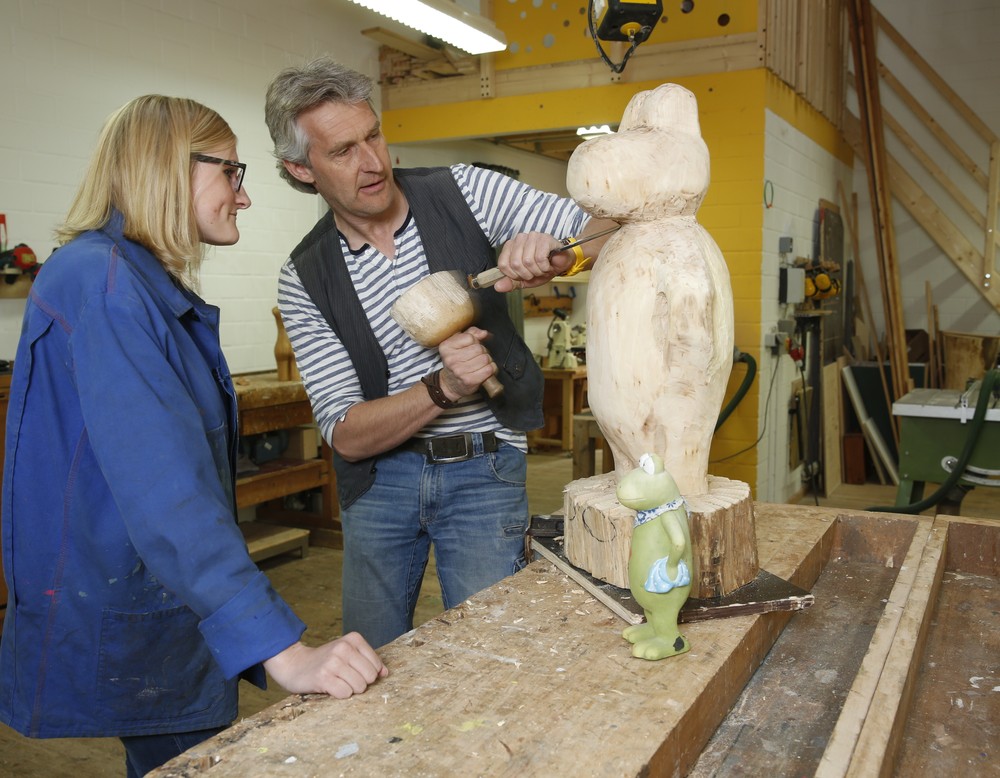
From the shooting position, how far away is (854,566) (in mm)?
1786

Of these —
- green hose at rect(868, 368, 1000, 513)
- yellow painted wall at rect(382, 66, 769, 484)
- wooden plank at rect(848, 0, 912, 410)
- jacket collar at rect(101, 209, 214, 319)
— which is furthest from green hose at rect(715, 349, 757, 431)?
jacket collar at rect(101, 209, 214, 319)

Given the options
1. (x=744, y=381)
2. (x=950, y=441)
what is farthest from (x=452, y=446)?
(x=744, y=381)

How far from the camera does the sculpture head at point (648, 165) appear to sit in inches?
53.8

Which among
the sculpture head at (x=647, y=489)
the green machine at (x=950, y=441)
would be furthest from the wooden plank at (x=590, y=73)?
the sculpture head at (x=647, y=489)

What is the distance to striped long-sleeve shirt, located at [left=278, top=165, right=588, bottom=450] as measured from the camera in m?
1.78

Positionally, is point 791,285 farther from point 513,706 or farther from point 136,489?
point 136,489

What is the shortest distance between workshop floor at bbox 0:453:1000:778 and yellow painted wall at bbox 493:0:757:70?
108 inches

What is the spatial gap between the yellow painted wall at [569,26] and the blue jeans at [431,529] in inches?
137

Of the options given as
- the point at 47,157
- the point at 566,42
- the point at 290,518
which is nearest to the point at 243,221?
the point at 47,157

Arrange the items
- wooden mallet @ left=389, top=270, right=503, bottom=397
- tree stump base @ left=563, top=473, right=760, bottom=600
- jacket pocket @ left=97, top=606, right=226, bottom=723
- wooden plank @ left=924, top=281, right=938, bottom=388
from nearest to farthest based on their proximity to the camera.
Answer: jacket pocket @ left=97, top=606, right=226, bottom=723
tree stump base @ left=563, top=473, right=760, bottom=600
wooden mallet @ left=389, top=270, right=503, bottom=397
wooden plank @ left=924, top=281, right=938, bottom=388

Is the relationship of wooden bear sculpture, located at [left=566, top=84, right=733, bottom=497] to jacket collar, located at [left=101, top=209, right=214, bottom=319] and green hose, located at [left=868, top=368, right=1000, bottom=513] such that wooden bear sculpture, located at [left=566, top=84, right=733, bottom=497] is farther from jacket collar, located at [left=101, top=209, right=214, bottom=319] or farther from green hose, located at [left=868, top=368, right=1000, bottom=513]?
green hose, located at [left=868, top=368, right=1000, bottom=513]

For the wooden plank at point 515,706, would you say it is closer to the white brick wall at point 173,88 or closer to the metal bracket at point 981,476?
the metal bracket at point 981,476

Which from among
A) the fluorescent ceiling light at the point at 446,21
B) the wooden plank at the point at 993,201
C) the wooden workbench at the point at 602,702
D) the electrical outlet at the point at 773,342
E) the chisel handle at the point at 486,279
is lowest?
the wooden workbench at the point at 602,702

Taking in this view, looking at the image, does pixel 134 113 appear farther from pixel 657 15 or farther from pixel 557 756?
pixel 657 15
